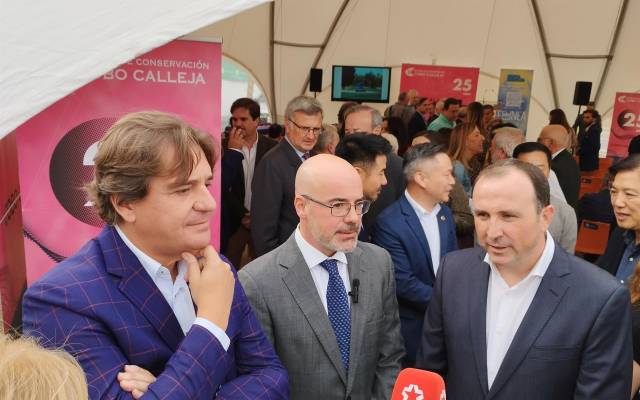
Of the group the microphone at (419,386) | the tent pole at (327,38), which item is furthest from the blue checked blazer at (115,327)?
the tent pole at (327,38)

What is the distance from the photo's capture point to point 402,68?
1324cm

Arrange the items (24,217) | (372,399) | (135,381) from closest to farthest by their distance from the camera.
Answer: (135,381), (372,399), (24,217)

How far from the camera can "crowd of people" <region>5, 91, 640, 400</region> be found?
129 cm

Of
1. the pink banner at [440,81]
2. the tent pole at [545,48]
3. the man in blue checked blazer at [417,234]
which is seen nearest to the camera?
the man in blue checked blazer at [417,234]

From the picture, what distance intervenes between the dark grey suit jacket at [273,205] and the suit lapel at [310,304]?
5.01ft

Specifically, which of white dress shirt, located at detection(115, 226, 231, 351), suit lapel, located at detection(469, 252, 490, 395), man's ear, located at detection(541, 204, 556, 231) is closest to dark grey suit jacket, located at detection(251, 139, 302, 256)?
suit lapel, located at detection(469, 252, 490, 395)

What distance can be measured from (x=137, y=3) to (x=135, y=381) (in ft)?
5.84

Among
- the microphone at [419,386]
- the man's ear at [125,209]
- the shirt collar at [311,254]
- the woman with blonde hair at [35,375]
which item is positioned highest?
the man's ear at [125,209]

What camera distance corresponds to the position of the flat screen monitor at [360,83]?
13.6 m

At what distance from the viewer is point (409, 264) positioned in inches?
120

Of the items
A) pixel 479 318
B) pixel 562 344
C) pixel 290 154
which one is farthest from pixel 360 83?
pixel 562 344

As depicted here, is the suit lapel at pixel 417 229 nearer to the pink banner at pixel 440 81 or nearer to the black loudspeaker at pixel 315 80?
the black loudspeaker at pixel 315 80

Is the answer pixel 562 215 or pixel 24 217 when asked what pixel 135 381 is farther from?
pixel 562 215

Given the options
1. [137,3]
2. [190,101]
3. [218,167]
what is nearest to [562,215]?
[218,167]
